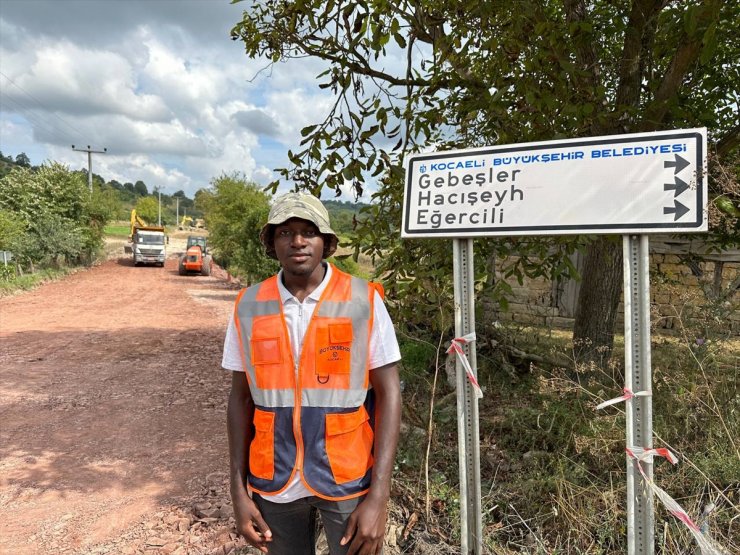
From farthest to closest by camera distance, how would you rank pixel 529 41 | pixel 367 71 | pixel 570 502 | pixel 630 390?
pixel 367 71
pixel 529 41
pixel 570 502
pixel 630 390

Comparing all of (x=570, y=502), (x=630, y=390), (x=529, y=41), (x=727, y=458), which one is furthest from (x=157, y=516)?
(x=529, y=41)

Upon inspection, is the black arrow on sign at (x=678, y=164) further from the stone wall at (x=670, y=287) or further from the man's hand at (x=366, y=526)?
the stone wall at (x=670, y=287)

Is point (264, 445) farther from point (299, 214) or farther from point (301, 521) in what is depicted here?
point (299, 214)

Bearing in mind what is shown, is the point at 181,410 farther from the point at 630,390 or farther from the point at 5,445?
the point at 630,390

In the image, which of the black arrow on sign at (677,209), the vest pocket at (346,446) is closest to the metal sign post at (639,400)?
the black arrow on sign at (677,209)

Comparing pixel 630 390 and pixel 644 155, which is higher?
pixel 644 155

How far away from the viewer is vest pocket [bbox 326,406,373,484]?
1803 mm

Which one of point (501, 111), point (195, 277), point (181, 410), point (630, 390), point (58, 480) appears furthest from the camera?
point (195, 277)

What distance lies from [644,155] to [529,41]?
2311mm

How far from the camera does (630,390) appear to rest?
1.79 metres

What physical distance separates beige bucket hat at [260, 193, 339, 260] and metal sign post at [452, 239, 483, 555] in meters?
0.59

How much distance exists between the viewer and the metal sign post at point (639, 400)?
5.90 feet

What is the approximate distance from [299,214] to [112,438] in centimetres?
467

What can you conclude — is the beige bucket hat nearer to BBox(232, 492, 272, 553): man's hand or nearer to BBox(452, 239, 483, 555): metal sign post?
BBox(452, 239, 483, 555): metal sign post
